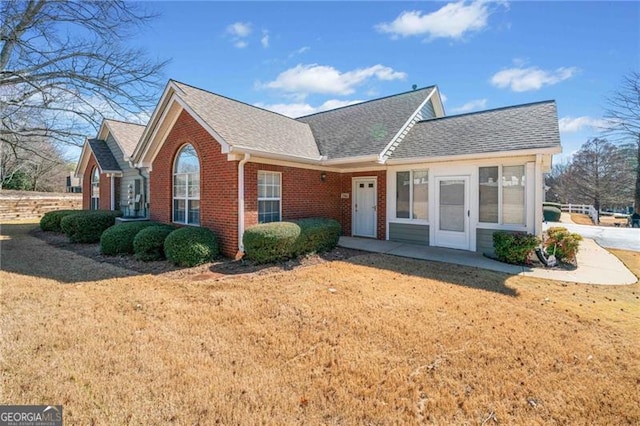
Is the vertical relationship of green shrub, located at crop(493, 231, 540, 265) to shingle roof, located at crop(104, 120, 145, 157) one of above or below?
below

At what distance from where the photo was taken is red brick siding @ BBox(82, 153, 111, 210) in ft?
56.5

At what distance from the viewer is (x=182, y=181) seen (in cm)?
1095

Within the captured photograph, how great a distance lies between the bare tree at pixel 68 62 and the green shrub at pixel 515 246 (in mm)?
14153

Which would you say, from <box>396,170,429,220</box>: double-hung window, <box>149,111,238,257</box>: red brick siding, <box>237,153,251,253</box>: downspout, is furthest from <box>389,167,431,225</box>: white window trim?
<box>149,111,238,257</box>: red brick siding

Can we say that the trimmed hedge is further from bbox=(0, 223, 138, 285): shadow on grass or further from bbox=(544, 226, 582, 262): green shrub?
bbox=(544, 226, 582, 262): green shrub

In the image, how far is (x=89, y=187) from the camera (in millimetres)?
18984

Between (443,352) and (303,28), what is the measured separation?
11.2m

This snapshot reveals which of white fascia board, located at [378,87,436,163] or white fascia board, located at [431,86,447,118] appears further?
white fascia board, located at [431,86,447,118]

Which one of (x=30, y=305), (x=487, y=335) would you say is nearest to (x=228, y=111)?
(x=30, y=305)

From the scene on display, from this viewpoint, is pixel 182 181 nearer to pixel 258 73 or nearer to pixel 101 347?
pixel 258 73

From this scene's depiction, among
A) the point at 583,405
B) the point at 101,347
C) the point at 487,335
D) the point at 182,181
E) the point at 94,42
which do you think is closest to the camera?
the point at 583,405

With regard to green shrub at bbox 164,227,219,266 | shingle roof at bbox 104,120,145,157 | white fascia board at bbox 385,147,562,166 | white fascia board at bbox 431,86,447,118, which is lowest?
green shrub at bbox 164,227,219,266

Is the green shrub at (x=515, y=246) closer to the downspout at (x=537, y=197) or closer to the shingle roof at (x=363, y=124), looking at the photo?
the downspout at (x=537, y=197)

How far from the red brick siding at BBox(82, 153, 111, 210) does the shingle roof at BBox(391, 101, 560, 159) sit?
15.8 m
